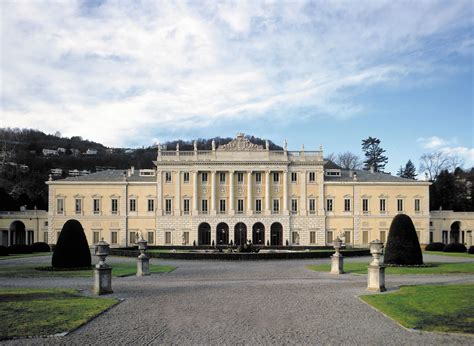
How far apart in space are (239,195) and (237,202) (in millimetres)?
867

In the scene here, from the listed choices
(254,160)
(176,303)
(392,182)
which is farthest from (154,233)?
(176,303)

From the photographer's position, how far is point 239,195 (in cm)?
6306

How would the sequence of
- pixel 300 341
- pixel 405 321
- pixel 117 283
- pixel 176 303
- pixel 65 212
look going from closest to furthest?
pixel 300 341 < pixel 405 321 < pixel 176 303 < pixel 117 283 < pixel 65 212

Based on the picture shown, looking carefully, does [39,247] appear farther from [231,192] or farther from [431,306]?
[431,306]

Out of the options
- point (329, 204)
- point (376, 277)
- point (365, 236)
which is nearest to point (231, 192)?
point (329, 204)

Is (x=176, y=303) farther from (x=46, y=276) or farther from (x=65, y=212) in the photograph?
(x=65, y=212)

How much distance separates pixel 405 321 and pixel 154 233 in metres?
51.5

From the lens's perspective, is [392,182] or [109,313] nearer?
[109,313]

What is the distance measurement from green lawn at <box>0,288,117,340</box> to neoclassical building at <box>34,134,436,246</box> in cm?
4428

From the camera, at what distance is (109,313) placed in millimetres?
14125

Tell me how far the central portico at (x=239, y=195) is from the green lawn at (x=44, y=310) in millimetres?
44060

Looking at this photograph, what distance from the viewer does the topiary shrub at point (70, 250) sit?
27972 millimetres

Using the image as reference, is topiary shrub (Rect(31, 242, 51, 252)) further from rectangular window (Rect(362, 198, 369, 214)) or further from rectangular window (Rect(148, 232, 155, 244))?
rectangular window (Rect(362, 198, 369, 214))

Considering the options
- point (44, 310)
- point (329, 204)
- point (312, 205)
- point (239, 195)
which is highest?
point (239, 195)
